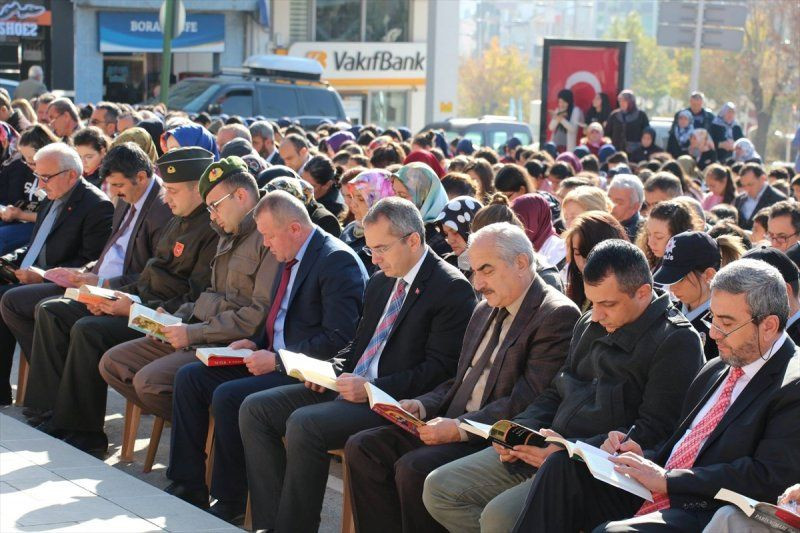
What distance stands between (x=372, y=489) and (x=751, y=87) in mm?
49547

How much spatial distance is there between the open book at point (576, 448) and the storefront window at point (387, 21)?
1333 inches

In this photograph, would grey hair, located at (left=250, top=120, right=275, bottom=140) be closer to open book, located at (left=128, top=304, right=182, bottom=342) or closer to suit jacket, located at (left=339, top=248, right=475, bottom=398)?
open book, located at (left=128, top=304, right=182, bottom=342)

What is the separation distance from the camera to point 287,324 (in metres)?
6.73

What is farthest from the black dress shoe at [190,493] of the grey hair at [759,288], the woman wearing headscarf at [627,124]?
the woman wearing headscarf at [627,124]

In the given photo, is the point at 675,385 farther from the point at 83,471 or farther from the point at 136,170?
the point at 136,170

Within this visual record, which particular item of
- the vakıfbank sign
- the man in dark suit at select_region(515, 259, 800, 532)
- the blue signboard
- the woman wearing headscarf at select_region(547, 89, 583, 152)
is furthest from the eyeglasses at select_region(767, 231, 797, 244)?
the vakıfbank sign

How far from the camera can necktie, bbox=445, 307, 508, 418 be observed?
18.4 ft

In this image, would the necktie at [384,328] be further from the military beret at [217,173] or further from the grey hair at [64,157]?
the grey hair at [64,157]

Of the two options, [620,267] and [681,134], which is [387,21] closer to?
[681,134]

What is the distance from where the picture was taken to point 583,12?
475 feet

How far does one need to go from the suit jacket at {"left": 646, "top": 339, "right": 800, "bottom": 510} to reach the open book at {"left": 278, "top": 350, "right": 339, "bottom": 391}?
2.05 m

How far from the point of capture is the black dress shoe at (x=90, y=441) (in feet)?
24.8

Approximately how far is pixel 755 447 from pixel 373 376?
2195mm

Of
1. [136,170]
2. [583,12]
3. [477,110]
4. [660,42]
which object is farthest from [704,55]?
[583,12]
